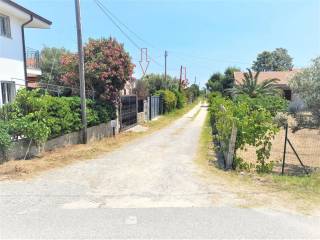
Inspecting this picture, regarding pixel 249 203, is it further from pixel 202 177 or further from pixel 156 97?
pixel 156 97

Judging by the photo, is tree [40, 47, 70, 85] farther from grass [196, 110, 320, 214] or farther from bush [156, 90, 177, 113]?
grass [196, 110, 320, 214]

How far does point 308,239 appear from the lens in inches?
175

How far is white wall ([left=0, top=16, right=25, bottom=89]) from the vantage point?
12.6 meters

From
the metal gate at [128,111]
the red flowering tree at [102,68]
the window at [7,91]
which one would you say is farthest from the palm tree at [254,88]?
the window at [7,91]

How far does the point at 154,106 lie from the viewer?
2948 centimetres

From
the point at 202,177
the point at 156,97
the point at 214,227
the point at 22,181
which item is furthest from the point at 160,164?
the point at 156,97

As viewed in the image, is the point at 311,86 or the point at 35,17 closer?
the point at 311,86

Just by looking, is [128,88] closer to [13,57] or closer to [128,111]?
[128,111]

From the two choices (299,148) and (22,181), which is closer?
(22,181)

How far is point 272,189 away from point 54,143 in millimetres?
7700

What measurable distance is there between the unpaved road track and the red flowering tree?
23.6ft

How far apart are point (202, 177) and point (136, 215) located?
294 centimetres

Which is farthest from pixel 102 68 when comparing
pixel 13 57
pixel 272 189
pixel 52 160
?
pixel 272 189

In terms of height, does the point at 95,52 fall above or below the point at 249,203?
above
